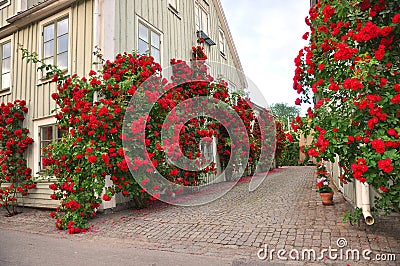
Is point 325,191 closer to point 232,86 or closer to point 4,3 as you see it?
point 232,86

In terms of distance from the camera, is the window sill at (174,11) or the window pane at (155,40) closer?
the window pane at (155,40)

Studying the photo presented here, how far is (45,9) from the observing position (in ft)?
25.8

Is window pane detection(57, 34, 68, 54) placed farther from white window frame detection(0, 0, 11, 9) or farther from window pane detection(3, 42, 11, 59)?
white window frame detection(0, 0, 11, 9)

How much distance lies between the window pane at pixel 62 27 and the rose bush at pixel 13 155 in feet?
7.19

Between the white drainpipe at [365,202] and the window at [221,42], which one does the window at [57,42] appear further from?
the window at [221,42]

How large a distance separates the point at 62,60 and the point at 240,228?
236 inches

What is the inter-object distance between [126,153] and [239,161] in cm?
709

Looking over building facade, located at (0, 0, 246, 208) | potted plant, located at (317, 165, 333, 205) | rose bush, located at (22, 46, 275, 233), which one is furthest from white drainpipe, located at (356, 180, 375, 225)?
building facade, located at (0, 0, 246, 208)

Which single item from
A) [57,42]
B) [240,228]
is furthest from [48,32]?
[240,228]

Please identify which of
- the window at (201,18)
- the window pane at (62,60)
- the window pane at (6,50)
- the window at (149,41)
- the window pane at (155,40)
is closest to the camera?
the window pane at (62,60)

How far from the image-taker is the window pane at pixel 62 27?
7.81 meters

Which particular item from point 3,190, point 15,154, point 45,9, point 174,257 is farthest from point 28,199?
point 174,257

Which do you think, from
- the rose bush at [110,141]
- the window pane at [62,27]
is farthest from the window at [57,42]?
the rose bush at [110,141]

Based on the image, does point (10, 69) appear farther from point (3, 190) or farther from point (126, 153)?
point (126, 153)
